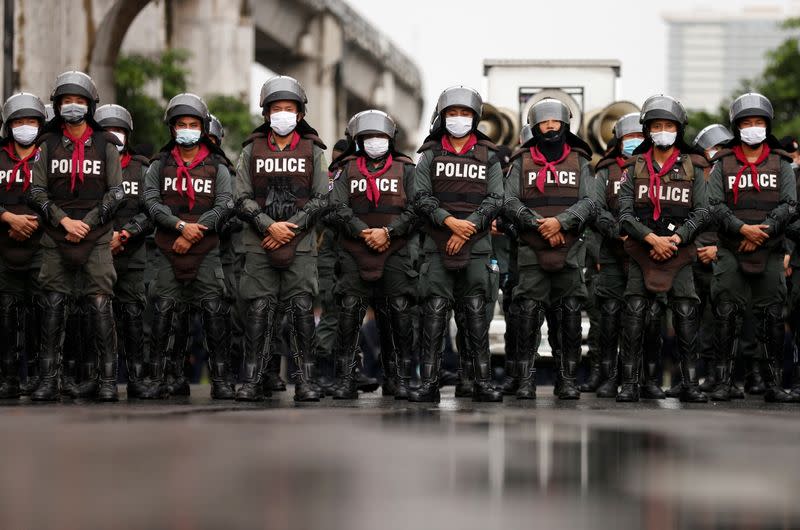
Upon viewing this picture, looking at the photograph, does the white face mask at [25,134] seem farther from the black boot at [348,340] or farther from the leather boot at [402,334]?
the leather boot at [402,334]

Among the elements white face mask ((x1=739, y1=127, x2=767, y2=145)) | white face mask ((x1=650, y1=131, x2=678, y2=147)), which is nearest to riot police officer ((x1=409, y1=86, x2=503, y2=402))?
white face mask ((x1=650, y1=131, x2=678, y2=147))

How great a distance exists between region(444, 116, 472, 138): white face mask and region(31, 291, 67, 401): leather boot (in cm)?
308

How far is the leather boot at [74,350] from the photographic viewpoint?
11.9m

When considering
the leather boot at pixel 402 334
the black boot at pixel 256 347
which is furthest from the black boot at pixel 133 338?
the leather boot at pixel 402 334

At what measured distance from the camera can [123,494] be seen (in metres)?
6.47

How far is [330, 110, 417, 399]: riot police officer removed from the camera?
1223cm

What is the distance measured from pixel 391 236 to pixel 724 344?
2658mm

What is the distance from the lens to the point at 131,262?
12805 millimetres

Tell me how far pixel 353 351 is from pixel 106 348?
1.86 meters

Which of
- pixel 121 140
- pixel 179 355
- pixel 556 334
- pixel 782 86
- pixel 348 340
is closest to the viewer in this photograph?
pixel 348 340

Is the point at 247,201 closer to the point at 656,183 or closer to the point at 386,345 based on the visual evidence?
the point at 386,345

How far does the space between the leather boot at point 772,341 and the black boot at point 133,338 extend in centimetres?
474

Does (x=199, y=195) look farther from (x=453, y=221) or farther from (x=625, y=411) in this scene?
(x=625, y=411)

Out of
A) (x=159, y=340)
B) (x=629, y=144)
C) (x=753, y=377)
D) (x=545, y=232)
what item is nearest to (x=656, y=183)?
(x=545, y=232)
